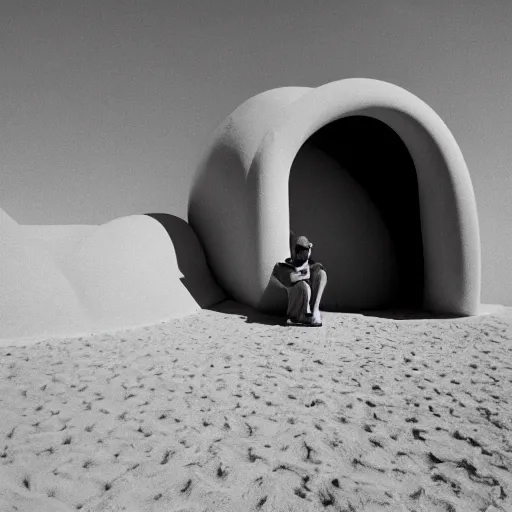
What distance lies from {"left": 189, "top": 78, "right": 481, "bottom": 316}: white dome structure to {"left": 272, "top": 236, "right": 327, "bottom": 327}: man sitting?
323 millimetres

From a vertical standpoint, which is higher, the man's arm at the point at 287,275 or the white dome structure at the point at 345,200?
the white dome structure at the point at 345,200

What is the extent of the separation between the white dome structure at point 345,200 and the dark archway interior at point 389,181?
2cm

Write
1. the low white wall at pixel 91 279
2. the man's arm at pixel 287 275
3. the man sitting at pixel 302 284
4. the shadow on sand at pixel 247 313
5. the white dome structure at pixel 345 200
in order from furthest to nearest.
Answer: the white dome structure at pixel 345 200 < the shadow on sand at pixel 247 313 < the man's arm at pixel 287 275 < the man sitting at pixel 302 284 < the low white wall at pixel 91 279

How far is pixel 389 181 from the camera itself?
6156 millimetres

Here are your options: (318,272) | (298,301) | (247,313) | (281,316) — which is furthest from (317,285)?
(247,313)

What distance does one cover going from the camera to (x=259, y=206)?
486cm

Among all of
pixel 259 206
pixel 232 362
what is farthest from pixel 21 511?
pixel 259 206

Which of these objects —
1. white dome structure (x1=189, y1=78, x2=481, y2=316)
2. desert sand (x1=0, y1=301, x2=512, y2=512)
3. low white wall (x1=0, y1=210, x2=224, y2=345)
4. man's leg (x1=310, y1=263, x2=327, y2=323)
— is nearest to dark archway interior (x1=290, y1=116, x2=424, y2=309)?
white dome structure (x1=189, y1=78, x2=481, y2=316)

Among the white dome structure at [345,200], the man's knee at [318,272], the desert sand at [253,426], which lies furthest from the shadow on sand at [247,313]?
the desert sand at [253,426]

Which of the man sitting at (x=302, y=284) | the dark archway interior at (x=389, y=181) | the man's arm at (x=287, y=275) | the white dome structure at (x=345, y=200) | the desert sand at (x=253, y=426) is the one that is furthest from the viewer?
the dark archway interior at (x=389, y=181)

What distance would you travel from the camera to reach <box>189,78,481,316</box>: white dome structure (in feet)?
16.3

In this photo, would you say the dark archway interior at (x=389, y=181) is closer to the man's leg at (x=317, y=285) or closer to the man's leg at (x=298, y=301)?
the man's leg at (x=317, y=285)

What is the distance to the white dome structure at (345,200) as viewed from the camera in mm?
4969

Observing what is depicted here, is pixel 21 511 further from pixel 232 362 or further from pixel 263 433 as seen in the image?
pixel 232 362
